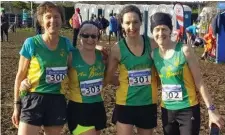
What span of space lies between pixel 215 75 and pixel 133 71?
7956 mm

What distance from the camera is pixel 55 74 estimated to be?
13.0 ft

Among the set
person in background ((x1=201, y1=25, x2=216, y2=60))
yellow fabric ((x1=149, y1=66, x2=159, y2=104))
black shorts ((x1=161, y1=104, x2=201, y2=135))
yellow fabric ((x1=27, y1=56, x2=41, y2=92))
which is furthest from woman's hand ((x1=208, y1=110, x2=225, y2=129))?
person in background ((x1=201, y1=25, x2=216, y2=60))

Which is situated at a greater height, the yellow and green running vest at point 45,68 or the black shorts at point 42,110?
the yellow and green running vest at point 45,68

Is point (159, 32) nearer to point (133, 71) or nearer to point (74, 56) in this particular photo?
point (133, 71)

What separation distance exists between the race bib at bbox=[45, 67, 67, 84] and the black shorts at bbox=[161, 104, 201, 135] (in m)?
1.06

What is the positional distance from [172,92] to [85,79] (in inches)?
33.6

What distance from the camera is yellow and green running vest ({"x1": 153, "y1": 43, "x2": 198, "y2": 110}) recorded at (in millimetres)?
3832

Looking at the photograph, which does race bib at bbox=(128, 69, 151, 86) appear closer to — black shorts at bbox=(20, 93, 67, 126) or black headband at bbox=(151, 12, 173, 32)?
black headband at bbox=(151, 12, 173, 32)

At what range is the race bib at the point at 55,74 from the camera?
12.9ft

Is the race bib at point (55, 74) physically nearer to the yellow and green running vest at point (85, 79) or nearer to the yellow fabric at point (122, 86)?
the yellow and green running vest at point (85, 79)

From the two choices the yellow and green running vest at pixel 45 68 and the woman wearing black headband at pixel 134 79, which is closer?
the yellow and green running vest at pixel 45 68

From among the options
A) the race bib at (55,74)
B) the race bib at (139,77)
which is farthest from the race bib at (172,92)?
the race bib at (55,74)

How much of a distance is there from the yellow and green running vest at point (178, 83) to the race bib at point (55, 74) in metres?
0.97

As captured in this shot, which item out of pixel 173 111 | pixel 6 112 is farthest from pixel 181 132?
pixel 6 112
